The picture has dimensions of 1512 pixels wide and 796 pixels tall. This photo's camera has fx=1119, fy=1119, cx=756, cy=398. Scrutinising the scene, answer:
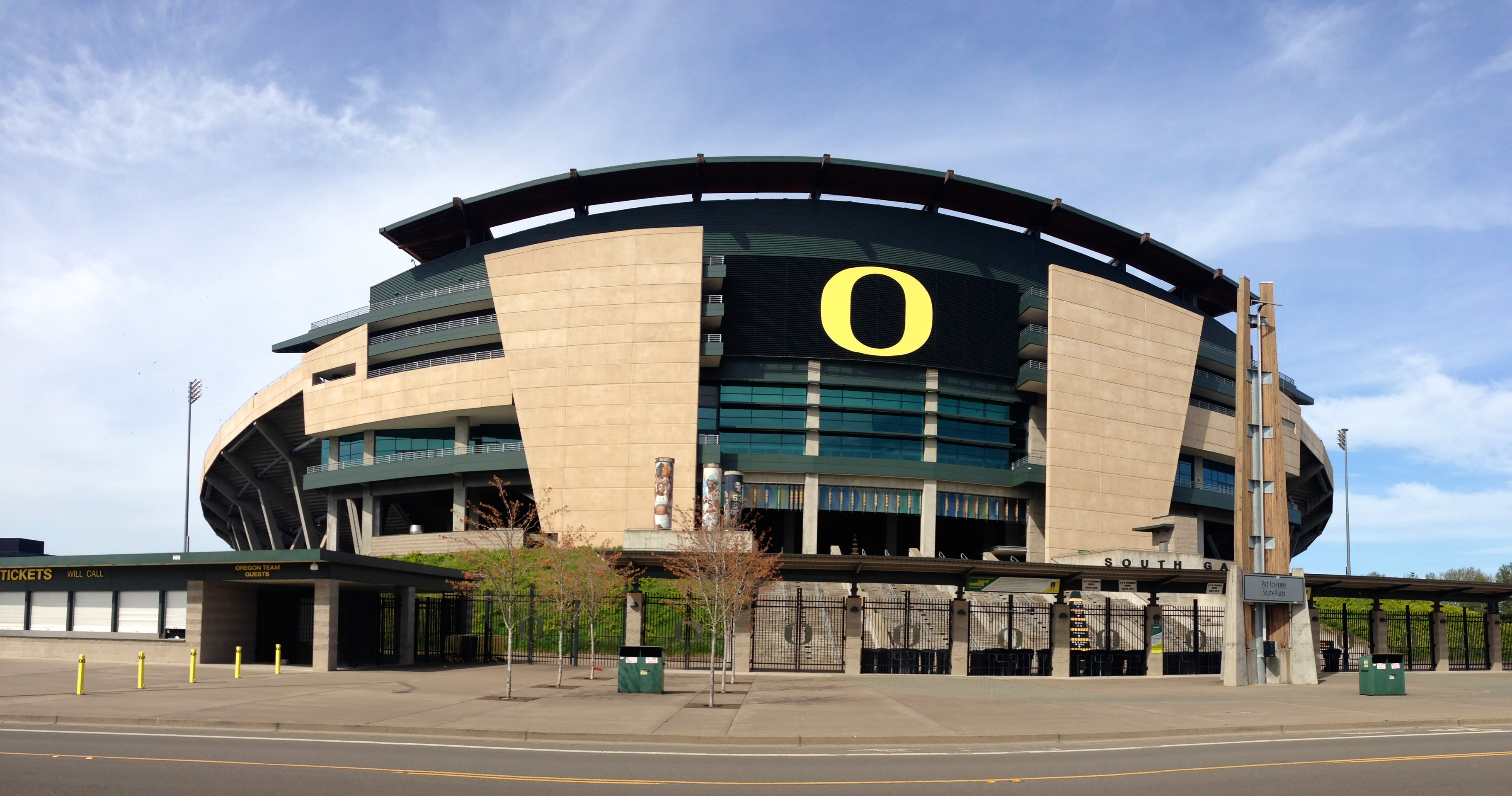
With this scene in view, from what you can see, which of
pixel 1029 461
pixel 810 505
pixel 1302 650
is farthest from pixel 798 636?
pixel 1029 461

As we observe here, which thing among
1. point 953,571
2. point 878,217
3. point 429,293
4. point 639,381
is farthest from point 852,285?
point 953,571

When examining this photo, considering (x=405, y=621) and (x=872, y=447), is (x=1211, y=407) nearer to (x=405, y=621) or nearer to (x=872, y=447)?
(x=872, y=447)

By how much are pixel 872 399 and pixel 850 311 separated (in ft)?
21.3

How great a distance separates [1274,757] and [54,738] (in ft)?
65.8

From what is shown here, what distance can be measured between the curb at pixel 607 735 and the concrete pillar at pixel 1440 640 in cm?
3325

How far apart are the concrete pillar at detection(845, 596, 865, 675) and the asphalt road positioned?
18.9m

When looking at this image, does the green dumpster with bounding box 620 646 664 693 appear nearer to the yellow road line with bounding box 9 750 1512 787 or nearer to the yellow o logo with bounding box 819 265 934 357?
the yellow road line with bounding box 9 750 1512 787

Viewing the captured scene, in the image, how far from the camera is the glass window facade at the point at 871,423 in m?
78.9

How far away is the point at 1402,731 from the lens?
23.0 m

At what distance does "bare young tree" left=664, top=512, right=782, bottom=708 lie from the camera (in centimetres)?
3394

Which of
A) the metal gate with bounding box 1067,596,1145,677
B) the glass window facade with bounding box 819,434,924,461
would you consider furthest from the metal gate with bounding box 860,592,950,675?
the glass window facade with bounding box 819,434,924,461

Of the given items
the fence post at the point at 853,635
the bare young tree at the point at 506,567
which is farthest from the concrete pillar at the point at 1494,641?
the bare young tree at the point at 506,567

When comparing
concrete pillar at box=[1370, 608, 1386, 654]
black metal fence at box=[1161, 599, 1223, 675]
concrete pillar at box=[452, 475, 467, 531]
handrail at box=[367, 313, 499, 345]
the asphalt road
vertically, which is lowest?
black metal fence at box=[1161, 599, 1223, 675]

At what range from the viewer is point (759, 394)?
78.4m
